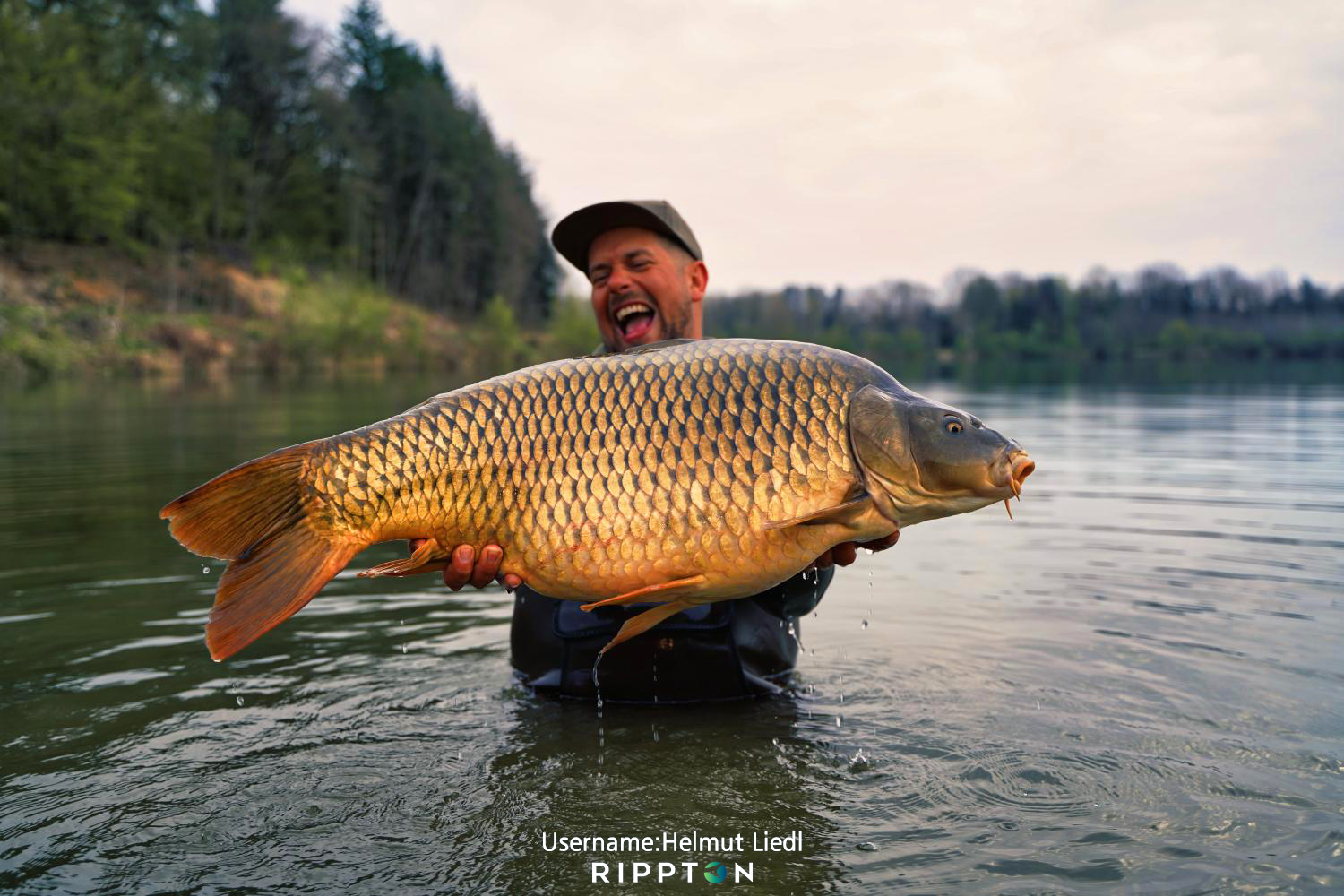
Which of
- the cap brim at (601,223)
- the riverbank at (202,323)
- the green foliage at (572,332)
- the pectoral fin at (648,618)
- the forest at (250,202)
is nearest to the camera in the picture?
the pectoral fin at (648,618)

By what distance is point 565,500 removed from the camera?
2631 millimetres

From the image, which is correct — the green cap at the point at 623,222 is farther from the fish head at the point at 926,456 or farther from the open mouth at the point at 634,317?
the fish head at the point at 926,456

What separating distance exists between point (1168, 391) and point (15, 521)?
29622 mm

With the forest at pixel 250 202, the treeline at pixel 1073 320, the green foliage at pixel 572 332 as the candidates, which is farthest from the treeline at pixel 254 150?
the treeline at pixel 1073 320

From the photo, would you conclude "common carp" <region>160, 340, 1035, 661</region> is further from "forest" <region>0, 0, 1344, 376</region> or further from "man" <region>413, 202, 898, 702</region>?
"forest" <region>0, 0, 1344, 376</region>

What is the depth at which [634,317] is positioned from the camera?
4.06m

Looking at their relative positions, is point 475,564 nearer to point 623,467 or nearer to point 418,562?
point 418,562

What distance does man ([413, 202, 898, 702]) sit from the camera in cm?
359

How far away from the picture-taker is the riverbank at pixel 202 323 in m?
30.1

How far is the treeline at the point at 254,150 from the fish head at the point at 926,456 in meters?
41.9

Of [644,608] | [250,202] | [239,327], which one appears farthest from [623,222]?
[250,202]

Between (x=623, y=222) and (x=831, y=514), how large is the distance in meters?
1.86

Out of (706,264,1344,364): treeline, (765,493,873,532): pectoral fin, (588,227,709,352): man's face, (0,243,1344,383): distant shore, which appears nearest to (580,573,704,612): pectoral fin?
(765,493,873,532): pectoral fin

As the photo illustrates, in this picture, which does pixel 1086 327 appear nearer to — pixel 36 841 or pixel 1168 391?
pixel 1168 391
